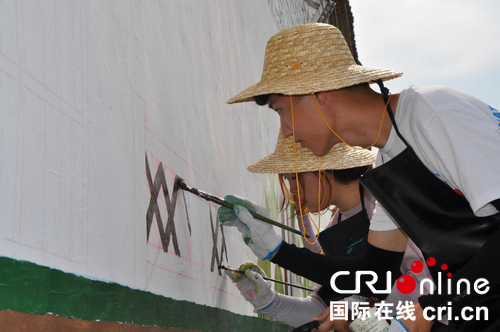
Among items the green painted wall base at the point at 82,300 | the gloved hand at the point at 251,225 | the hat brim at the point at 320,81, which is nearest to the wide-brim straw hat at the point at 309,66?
the hat brim at the point at 320,81

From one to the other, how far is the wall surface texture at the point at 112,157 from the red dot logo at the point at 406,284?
654 millimetres

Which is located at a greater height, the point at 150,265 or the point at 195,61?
the point at 195,61

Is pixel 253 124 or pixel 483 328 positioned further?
pixel 253 124

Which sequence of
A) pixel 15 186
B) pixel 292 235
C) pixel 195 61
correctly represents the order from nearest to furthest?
pixel 15 186 < pixel 195 61 < pixel 292 235

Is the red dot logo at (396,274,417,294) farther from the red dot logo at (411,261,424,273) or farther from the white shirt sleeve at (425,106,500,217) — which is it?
the white shirt sleeve at (425,106,500,217)

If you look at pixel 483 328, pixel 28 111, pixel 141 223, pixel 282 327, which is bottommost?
pixel 282 327

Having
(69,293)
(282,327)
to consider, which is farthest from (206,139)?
(282,327)

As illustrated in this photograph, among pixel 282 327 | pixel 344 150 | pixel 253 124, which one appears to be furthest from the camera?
pixel 282 327

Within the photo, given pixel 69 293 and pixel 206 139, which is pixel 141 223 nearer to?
pixel 69 293

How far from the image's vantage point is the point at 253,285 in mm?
2484

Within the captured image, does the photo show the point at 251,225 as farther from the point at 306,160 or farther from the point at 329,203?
the point at 329,203

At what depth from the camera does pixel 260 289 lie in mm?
2514

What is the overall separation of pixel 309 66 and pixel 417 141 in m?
0.41

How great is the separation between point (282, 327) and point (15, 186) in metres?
2.93
